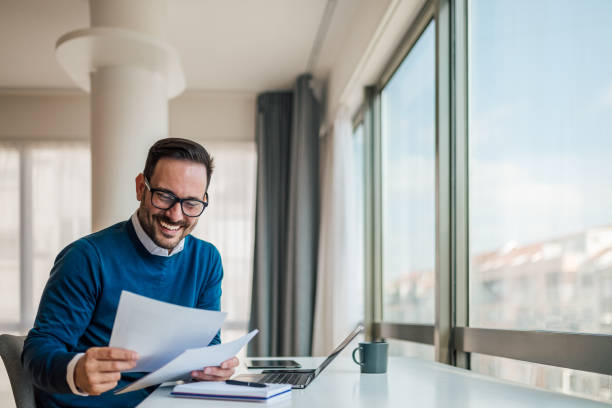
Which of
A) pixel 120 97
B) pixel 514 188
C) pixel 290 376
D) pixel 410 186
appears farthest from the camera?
pixel 410 186

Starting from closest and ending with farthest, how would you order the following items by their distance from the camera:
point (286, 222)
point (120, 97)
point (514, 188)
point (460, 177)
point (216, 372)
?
point (216, 372) < point (514, 188) < point (460, 177) < point (120, 97) < point (286, 222)

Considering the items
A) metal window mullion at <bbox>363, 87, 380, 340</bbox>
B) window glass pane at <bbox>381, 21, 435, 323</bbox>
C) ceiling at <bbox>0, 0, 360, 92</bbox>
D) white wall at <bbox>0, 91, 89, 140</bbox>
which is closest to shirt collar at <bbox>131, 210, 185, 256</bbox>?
window glass pane at <bbox>381, 21, 435, 323</bbox>

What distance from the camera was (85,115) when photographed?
5383 millimetres

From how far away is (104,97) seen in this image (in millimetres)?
3121

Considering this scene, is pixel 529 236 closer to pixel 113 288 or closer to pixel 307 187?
pixel 113 288

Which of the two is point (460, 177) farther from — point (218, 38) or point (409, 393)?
point (218, 38)

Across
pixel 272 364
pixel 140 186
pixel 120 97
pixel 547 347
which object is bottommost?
pixel 272 364

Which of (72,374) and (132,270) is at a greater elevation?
(132,270)

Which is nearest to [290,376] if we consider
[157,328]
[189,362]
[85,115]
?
[189,362]

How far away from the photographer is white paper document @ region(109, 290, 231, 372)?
1137 millimetres

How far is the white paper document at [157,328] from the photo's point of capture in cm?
114

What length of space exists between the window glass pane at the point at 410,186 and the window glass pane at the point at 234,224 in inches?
71.4

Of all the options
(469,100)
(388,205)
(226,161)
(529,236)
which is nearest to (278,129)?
(226,161)

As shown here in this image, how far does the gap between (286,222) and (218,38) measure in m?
1.66
